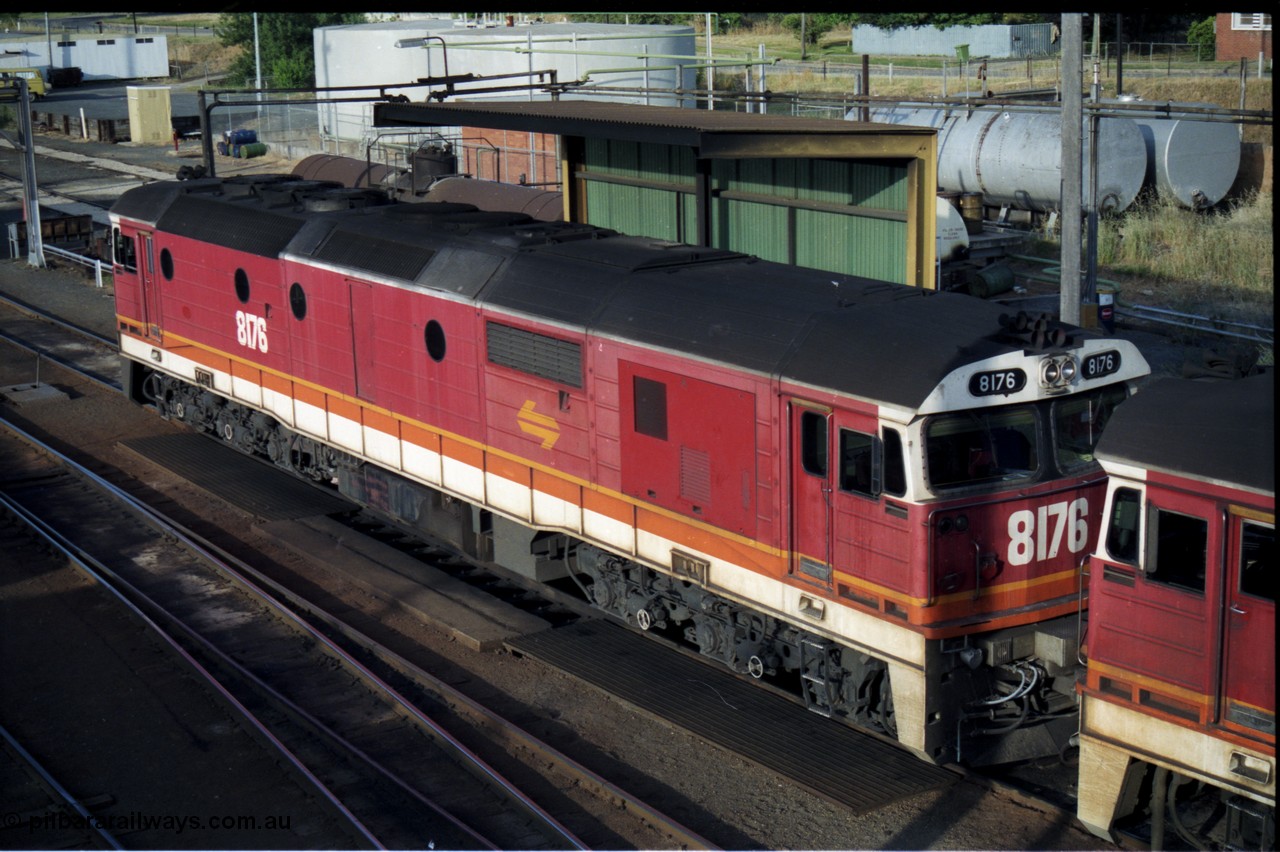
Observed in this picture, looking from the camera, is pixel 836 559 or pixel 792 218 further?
pixel 792 218

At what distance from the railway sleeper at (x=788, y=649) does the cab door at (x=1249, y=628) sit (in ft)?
7.70

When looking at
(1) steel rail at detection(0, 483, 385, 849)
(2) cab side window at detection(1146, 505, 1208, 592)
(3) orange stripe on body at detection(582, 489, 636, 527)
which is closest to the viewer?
(2) cab side window at detection(1146, 505, 1208, 592)

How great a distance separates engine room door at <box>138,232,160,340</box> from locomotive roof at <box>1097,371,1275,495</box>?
1701 centimetres

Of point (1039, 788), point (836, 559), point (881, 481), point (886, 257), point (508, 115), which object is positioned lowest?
point (1039, 788)

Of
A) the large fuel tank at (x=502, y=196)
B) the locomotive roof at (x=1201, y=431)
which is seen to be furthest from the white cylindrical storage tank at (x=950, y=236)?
the locomotive roof at (x=1201, y=431)

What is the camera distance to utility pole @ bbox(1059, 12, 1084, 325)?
46.6 ft

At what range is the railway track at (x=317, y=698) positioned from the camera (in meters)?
11.0

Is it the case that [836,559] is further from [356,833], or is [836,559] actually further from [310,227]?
[310,227]

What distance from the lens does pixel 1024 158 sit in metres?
36.9

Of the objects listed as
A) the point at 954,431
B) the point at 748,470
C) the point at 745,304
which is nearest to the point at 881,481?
the point at 954,431

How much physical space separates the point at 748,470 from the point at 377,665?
4.84 m

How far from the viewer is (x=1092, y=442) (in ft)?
37.1

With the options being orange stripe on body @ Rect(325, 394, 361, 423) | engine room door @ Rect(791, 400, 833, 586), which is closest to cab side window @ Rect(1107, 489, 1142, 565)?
engine room door @ Rect(791, 400, 833, 586)

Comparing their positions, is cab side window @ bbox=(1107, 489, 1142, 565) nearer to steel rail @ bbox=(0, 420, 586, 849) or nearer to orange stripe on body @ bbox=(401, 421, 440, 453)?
steel rail @ bbox=(0, 420, 586, 849)
